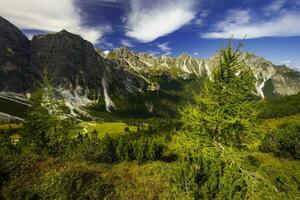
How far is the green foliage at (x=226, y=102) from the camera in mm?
17047

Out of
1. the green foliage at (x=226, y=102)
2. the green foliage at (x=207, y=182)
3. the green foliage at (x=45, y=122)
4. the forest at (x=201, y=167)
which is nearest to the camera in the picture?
the green foliage at (x=207, y=182)

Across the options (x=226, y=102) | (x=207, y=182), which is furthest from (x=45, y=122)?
(x=207, y=182)

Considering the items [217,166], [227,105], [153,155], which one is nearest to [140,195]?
[217,166]

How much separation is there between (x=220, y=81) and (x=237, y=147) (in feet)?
15.3

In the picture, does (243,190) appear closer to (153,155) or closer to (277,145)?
(277,145)

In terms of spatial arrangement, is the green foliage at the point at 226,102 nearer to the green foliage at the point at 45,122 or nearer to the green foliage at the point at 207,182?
the green foliage at the point at 207,182

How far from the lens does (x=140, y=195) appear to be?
1229 cm

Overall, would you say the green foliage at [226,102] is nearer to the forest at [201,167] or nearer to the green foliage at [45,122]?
the forest at [201,167]

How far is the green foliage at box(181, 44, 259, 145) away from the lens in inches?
671

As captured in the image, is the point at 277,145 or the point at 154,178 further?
the point at 277,145

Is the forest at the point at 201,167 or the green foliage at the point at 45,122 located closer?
the forest at the point at 201,167

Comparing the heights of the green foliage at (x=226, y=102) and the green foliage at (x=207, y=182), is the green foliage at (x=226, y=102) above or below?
above

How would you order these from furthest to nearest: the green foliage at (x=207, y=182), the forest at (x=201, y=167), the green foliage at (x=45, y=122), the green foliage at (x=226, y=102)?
1. the green foliage at (x=45, y=122)
2. the green foliage at (x=226, y=102)
3. the forest at (x=201, y=167)
4. the green foliage at (x=207, y=182)

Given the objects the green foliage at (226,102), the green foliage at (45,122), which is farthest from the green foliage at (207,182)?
the green foliage at (45,122)
